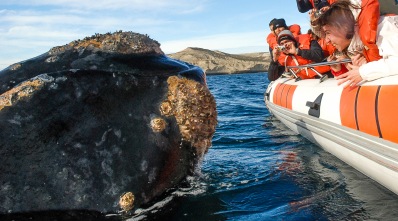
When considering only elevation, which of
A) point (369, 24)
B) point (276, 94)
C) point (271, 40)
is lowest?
point (276, 94)

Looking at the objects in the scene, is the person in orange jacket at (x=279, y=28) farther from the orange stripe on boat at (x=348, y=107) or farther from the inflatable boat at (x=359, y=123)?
the orange stripe on boat at (x=348, y=107)

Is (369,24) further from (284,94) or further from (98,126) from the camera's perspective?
(284,94)

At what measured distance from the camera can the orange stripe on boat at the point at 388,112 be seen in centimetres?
343

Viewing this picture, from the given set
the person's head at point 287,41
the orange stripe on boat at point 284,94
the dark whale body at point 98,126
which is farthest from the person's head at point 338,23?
the orange stripe on boat at point 284,94

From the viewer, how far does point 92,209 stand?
2738mm

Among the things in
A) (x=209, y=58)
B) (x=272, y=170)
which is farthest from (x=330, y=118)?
(x=209, y=58)

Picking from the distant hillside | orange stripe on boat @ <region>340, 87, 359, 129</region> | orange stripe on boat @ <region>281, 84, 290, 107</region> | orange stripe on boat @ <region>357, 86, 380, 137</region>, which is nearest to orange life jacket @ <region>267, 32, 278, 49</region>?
orange stripe on boat @ <region>281, 84, 290, 107</region>

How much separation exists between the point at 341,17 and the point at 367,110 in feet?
3.61

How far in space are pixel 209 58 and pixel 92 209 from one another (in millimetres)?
90423

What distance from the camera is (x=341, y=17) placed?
4367 millimetres

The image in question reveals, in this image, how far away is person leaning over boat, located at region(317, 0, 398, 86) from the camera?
389 centimetres

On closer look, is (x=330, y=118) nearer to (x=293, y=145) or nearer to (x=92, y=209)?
(x=293, y=145)

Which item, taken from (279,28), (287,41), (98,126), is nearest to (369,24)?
(98,126)

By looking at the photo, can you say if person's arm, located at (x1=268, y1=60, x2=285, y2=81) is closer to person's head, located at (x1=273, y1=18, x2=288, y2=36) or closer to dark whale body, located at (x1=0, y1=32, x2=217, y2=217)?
person's head, located at (x1=273, y1=18, x2=288, y2=36)
